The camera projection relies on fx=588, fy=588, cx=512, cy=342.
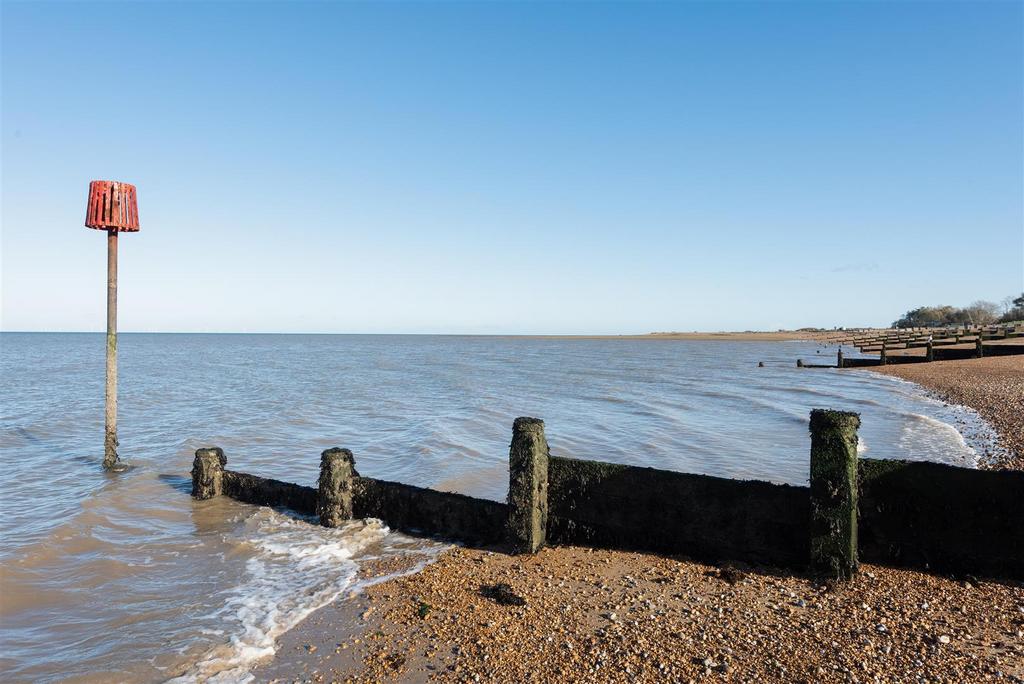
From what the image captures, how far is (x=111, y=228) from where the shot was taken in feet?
46.0

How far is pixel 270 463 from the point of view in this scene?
1620cm

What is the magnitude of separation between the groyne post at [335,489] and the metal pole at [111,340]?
7875 mm

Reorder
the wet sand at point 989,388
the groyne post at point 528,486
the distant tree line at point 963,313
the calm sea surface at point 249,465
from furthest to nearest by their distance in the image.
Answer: the distant tree line at point 963,313, the wet sand at point 989,388, the groyne post at point 528,486, the calm sea surface at point 249,465

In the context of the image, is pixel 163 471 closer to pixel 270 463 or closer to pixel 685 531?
pixel 270 463

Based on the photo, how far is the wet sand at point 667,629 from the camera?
17.4 ft

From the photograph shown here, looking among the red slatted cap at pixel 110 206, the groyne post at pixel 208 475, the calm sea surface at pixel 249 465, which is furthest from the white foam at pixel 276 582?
the red slatted cap at pixel 110 206

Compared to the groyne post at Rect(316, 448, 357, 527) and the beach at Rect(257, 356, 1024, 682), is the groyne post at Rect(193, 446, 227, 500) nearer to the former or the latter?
the groyne post at Rect(316, 448, 357, 527)

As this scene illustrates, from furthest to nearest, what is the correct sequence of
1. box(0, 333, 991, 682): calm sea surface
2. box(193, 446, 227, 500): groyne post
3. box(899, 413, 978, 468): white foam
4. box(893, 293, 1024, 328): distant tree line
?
1. box(893, 293, 1024, 328): distant tree line
2. box(899, 413, 978, 468): white foam
3. box(193, 446, 227, 500): groyne post
4. box(0, 333, 991, 682): calm sea surface

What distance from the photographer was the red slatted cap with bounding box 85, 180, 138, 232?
1374 cm

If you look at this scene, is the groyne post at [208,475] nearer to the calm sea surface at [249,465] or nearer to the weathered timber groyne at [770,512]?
the calm sea surface at [249,465]

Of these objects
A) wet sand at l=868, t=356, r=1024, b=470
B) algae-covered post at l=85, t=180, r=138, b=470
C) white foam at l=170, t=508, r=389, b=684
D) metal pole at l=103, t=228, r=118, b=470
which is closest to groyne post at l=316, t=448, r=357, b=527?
white foam at l=170, t=508, r=389, b=684

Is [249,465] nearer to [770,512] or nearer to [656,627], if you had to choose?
[656,627]

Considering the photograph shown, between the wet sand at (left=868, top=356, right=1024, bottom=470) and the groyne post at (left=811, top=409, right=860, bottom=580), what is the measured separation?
31.6ft

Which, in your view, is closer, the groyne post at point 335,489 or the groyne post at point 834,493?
the groyne post at point 834,493
